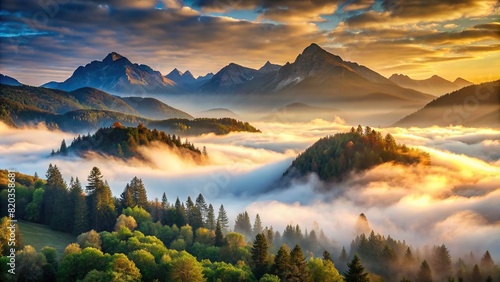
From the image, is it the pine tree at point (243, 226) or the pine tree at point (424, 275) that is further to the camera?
the pine tree at point (243, 226)

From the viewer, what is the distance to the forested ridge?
272 ft

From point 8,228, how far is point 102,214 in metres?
42.3

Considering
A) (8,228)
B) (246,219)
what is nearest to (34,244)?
(8,228)

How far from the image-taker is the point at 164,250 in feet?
319

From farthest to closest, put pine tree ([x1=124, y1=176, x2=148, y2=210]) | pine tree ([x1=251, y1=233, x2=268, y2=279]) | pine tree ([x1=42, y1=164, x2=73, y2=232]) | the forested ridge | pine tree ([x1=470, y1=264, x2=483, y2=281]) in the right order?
pine tree ([x1=124, y1=176, x2=148, y2=210]), pine tree ([x1=470, y1=264, x2=483, y2=281]), pine tree ([x1=42, y1=164, x2=73, y2=232]), pine tree ([x1=251, y1=233, x2=268, y2=279]), the forested ridge

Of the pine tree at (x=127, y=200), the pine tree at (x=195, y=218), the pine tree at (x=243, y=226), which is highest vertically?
the pine tree at (x=127, y=200)

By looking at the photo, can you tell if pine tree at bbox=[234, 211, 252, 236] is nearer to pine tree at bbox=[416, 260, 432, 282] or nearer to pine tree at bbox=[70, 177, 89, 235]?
pine tree at bbox=[70, 177, 89, 235]

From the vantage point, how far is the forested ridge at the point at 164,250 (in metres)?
82.8

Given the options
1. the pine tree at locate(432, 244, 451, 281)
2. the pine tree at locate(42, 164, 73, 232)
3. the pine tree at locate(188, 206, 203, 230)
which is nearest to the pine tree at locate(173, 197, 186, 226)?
the pine tree at locate(188, 206, 203, 230)

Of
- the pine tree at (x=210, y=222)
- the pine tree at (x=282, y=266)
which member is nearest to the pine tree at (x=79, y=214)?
the pine tree at (x=210, y=222)

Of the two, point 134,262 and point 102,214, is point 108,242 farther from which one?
point 102,214

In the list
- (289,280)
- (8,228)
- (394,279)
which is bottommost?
(394,279)

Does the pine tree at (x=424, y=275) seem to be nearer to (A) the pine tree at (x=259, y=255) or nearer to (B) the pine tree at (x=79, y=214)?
(A) the pine tree at (x=259, y=255)

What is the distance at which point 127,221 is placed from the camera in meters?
123
